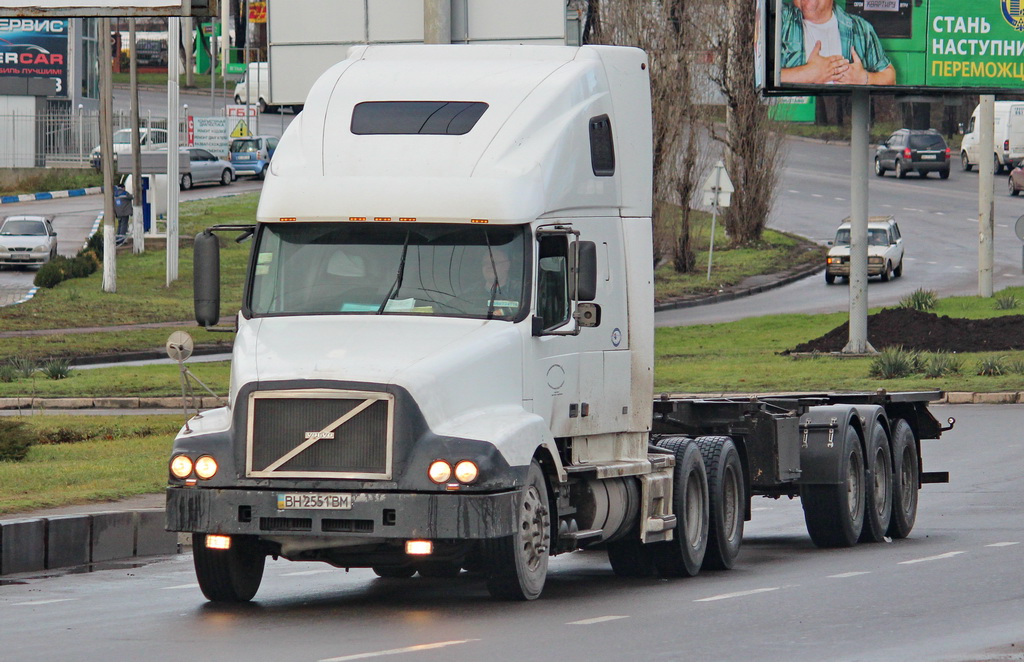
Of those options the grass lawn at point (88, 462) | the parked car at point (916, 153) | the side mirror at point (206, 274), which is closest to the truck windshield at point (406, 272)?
the side mirror at point (206, 274)

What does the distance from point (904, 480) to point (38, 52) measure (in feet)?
208

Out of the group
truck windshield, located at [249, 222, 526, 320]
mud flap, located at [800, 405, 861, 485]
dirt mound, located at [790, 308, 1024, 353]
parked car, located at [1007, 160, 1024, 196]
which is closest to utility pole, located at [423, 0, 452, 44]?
mud flap, located at [800, 405, 861, 485]

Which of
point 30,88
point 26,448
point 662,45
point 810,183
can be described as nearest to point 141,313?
point 662,45

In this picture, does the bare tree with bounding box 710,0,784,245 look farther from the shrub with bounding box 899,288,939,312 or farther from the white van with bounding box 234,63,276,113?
the white van with bounding box 234,63,276,113

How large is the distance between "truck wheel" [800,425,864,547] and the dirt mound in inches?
817

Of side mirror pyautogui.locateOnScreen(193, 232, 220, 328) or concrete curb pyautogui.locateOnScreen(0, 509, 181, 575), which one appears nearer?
side mirror pyautogui.locateOnScreen(193, 232, 220, 328)

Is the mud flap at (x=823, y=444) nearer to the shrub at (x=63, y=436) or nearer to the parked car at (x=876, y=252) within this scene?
the shrub at (x=63, y=436)

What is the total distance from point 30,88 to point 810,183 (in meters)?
32.6

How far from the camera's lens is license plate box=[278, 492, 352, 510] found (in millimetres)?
10398

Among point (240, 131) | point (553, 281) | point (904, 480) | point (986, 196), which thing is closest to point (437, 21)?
point (904, 480)

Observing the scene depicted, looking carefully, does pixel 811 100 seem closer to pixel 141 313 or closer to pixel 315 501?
pixel 141 313

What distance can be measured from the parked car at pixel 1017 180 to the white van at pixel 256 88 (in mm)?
36763

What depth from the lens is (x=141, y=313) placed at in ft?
141

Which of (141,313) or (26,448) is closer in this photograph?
(26,448)
